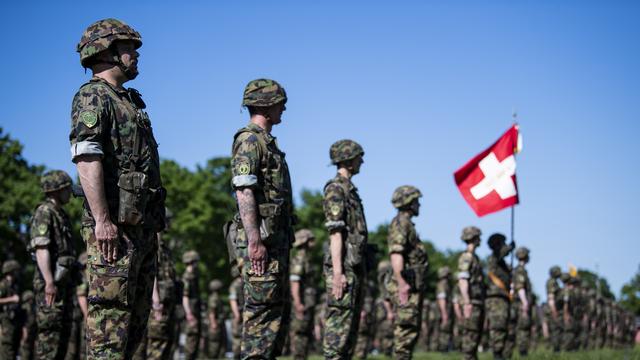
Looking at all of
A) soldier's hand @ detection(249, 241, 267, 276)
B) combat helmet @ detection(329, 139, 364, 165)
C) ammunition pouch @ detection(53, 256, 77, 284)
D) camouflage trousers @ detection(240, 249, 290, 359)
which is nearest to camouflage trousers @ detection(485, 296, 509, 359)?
combat helmet @ detection(329, 139, 364, 165)

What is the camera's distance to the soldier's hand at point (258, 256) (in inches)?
308

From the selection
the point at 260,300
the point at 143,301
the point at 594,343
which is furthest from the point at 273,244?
the point at 594,343

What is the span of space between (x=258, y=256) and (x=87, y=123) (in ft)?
7.00

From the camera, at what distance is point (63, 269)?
1063 centimetres

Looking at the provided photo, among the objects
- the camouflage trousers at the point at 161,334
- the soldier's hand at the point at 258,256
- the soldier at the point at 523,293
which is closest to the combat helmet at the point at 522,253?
the soldier at the point at 523,293

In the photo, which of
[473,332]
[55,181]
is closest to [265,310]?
[55,181]

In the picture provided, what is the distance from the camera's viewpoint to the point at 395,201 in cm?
1291

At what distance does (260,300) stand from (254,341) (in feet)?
1.16

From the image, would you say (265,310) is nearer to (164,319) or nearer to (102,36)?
(102,36)

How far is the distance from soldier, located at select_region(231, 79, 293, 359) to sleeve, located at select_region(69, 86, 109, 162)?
1830 millimetres

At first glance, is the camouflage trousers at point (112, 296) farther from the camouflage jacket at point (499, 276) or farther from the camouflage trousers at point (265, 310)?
the camouflage jacket at point (499, 276)

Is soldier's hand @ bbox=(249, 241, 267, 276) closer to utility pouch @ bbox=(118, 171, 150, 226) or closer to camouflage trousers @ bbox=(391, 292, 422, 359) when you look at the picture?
utility pouch @ bbox=(118, 171, 150, 226)

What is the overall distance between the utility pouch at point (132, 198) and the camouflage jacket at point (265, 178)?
5.27 ft

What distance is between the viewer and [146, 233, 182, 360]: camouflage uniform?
1298 centimetres
